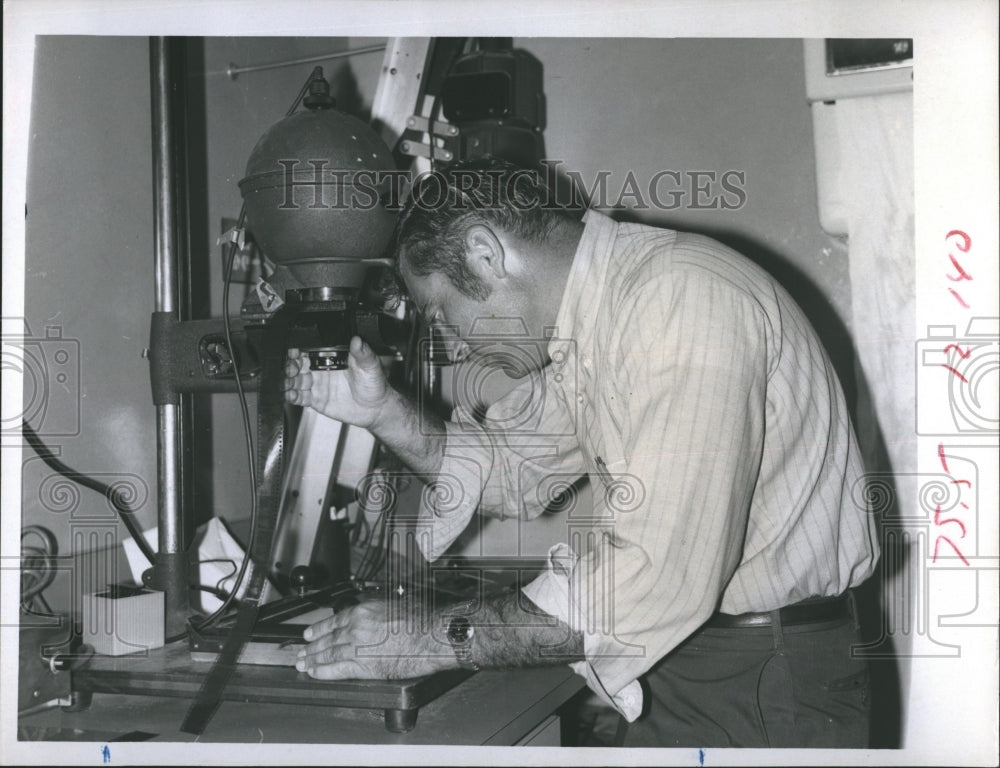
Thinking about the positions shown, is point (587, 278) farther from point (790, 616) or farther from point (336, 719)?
point (336, 719)

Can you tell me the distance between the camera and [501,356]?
4.39 feet

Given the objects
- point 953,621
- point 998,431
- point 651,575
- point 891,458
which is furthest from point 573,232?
point 891,458

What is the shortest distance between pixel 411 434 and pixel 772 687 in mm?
660

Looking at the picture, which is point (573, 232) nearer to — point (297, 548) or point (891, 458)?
point (297, 548)

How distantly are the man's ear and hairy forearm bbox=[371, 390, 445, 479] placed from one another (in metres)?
0.31

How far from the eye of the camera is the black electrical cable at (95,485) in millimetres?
1133

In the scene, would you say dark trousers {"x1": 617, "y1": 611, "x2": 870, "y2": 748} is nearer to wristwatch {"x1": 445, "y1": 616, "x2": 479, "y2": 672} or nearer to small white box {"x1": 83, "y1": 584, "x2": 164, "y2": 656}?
wristwatch {"x1": 445, "y1": 616, "x2": 479, "y2": 672}

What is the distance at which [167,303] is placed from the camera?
1219mm

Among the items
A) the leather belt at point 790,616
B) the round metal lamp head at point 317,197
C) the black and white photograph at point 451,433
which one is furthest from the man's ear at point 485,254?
the leather belt at point 790,616

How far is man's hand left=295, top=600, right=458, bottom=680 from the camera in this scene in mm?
957

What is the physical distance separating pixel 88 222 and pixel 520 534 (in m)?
0.98

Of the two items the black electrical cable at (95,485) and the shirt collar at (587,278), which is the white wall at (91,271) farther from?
the shirt collar at (587,278)

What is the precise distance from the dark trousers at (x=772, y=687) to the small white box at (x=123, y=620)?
2.28 ft

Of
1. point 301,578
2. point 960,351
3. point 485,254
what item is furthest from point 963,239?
point 301,578
